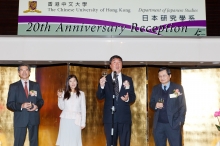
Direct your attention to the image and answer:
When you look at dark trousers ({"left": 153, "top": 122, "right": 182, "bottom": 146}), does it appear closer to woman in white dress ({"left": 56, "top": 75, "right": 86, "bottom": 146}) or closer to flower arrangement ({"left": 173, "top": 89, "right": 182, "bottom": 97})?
flower arrangement ({"left": 173, "top": 89, "right": 182, "bottom": 97})

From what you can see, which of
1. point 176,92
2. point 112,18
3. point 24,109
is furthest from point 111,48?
point 24,109

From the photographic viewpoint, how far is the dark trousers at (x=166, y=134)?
4.81 metres

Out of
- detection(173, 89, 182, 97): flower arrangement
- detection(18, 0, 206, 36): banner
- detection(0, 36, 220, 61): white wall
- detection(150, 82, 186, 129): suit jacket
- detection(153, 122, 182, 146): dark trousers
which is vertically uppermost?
detection(18, 0, 206, 36): banner

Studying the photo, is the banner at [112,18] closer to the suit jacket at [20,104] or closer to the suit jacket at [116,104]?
the suit jacket at [20,104]

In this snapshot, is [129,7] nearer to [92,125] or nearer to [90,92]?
[90,92]

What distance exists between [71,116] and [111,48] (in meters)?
2.19

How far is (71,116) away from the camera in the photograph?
17.0ft

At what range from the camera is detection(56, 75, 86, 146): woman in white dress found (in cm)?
518

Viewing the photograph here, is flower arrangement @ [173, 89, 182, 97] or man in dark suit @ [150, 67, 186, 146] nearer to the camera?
man in dark suit @ [150, 67, 186, 146]

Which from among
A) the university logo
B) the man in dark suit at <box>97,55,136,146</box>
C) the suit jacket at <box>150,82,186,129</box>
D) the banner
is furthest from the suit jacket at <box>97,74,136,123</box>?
the university logo

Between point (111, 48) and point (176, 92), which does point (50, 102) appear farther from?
point (176, 92)

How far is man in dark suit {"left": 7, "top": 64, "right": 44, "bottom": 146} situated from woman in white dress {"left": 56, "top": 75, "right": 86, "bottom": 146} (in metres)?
0.38

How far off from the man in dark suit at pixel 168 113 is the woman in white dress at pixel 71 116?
3.64ft

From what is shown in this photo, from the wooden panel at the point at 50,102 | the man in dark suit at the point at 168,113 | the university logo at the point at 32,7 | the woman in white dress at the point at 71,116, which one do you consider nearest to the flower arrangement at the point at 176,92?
the man in dark suit at the point at 168,113
